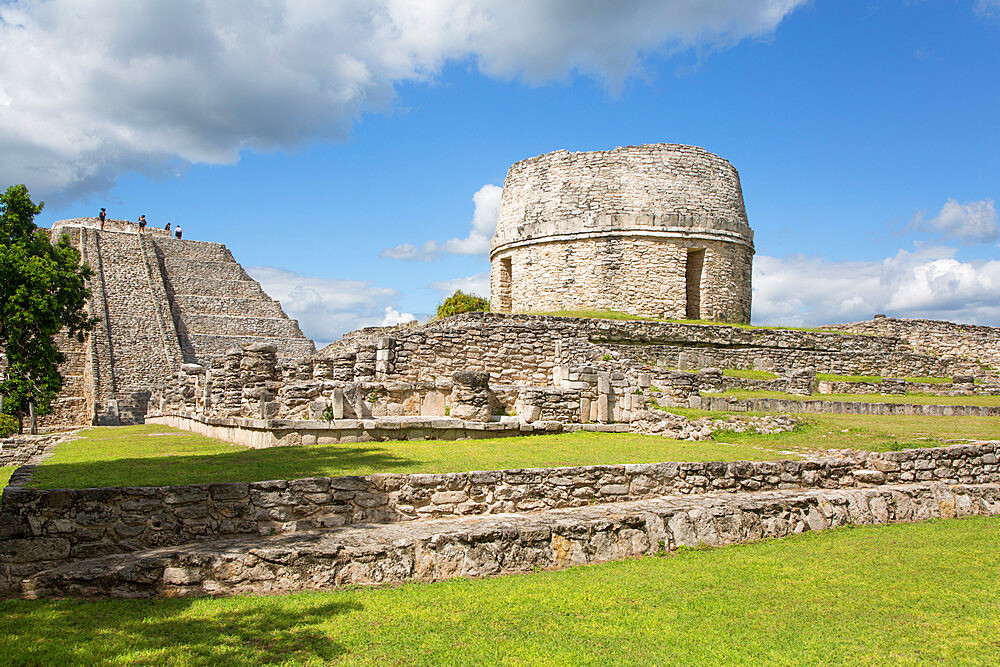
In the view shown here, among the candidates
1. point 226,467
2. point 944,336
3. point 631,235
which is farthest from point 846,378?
point 226,467

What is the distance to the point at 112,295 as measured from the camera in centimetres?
3953

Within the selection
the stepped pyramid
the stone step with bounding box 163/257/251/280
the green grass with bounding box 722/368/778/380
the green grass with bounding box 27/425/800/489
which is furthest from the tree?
the stone step with bounding box 163/257/251/280

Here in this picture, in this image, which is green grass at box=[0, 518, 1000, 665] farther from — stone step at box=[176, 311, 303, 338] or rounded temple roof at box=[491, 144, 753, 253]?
stone step at box=[176, 311, 303, 338]

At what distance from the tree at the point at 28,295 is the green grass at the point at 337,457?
260 inches

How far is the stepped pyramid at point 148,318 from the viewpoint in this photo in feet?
104

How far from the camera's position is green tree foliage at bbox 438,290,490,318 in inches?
1469

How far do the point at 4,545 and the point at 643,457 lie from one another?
635 cm

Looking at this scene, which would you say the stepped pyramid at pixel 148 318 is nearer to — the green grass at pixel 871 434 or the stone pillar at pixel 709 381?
the stone pillar at pixel 709 381

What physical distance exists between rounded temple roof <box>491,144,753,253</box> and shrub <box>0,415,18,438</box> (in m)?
15.5

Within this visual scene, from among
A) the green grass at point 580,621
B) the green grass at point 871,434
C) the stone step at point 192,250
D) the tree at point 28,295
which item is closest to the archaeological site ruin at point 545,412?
the green grass at point 580,621

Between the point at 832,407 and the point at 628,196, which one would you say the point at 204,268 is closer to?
the point at 628,196

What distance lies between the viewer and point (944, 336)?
25531 millimetres

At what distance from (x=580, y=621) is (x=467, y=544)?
130 centimetres

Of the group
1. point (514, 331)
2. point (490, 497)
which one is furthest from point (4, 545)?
point (514, 331)
